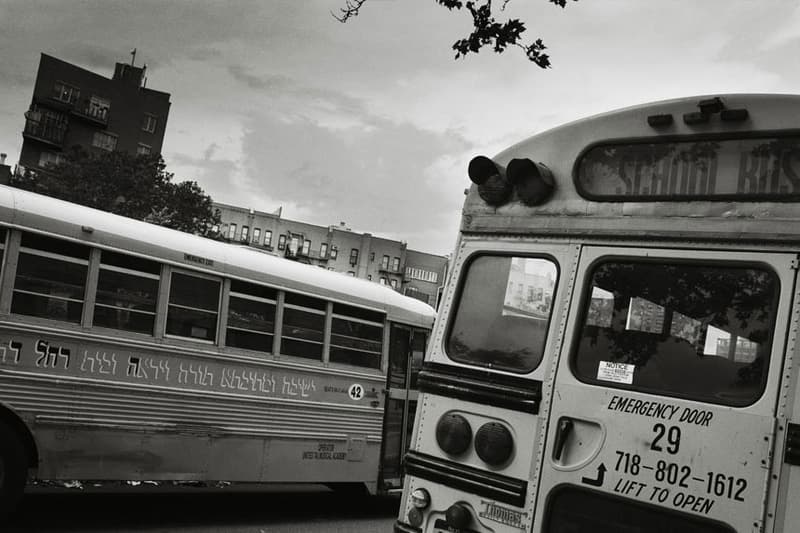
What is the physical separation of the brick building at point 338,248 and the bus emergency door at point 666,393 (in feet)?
230

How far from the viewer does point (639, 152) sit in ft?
11.5

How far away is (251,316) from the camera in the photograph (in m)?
7.86

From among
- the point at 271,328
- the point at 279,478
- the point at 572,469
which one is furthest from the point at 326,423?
the point at 572,469

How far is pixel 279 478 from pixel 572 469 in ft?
17.7

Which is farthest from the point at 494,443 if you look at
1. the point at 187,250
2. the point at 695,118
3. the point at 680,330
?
the point at 187,250

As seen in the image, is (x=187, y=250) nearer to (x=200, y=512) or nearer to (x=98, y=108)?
(x=200, y=512)

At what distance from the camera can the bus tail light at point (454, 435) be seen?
363 centimetres

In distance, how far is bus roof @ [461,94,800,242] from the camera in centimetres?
311

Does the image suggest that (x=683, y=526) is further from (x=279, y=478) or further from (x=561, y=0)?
(x=279, y=478)

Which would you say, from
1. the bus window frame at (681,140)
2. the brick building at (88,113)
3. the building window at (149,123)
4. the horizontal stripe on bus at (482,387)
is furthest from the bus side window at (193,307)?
the building window at (149,123)

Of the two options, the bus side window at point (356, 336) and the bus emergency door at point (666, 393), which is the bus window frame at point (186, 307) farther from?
the bus emergency door at point (666, 393)

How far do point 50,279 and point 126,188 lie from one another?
2633 centimetres

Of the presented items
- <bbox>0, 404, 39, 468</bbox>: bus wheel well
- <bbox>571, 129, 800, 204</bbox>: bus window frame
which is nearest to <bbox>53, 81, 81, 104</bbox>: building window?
<bbox>0, 404, 39, 468</bbox>: bus wheel well

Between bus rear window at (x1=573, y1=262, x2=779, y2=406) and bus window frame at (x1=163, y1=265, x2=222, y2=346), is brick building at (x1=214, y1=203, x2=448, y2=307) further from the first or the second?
bus rear window at (x1=573, y1=262, x2=779, y2=406)
